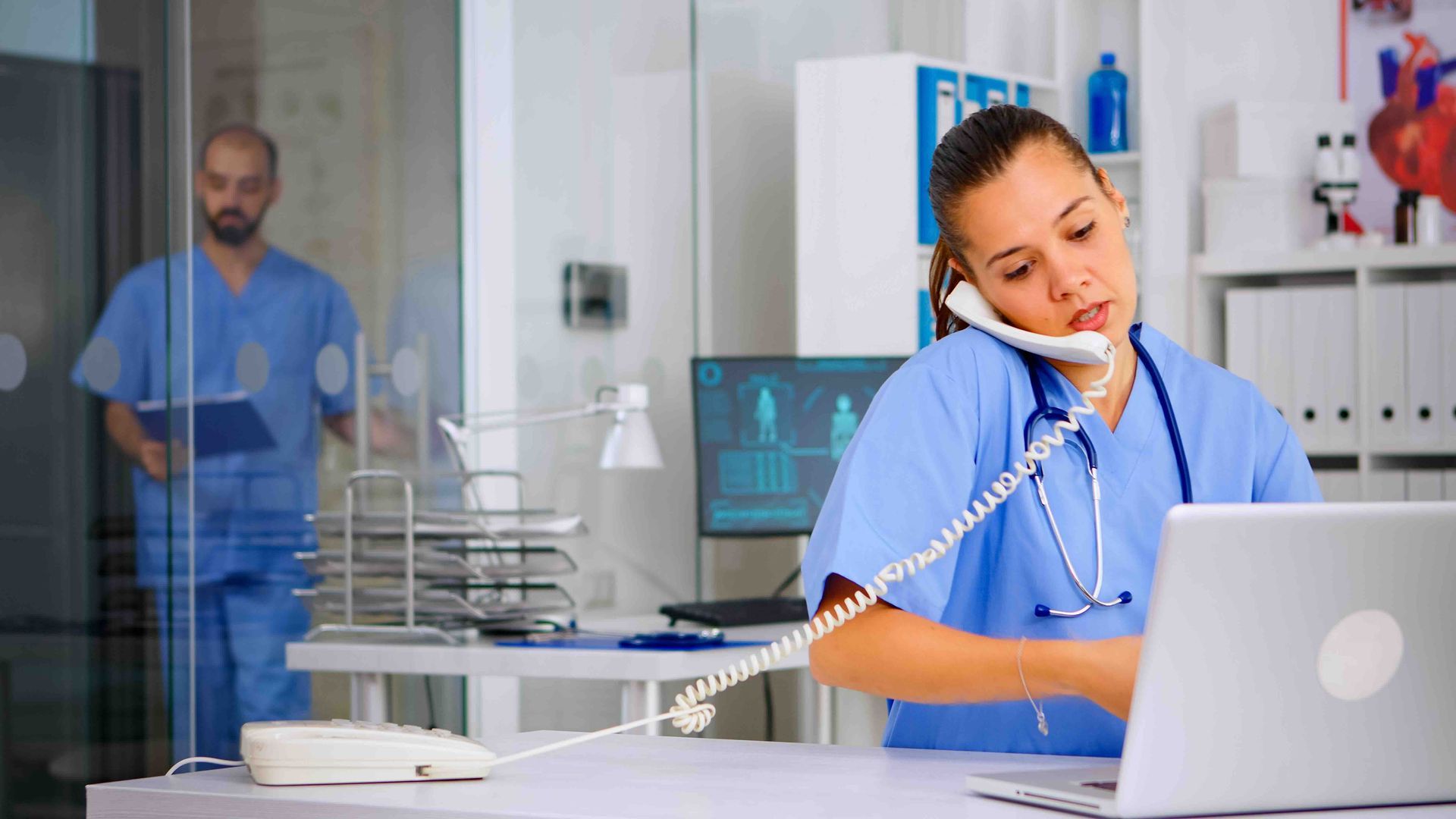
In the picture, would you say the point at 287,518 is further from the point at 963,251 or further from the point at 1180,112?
the point at 1180,112

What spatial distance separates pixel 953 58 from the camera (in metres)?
4.30

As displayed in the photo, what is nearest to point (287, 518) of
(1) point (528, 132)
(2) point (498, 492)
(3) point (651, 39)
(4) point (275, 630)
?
(4) point (275, 630)

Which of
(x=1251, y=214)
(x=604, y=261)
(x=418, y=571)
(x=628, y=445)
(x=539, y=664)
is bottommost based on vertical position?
(x=539, y=664)

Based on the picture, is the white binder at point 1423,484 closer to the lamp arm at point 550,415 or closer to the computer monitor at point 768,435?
the computer monitor at point 768,435

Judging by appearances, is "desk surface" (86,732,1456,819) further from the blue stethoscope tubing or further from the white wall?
the white wall

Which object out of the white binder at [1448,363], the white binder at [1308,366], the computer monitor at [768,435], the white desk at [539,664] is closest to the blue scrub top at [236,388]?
the white desk at [539,664]

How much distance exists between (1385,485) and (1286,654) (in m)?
3.10

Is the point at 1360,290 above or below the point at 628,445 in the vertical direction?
above

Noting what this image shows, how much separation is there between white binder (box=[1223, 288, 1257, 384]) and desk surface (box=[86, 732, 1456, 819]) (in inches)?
112

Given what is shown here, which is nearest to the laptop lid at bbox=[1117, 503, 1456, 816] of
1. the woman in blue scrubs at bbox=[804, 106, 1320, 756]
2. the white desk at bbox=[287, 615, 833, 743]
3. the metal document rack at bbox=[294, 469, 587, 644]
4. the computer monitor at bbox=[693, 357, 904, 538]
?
the woman in blue scrubs at bbox=[804, 106, 1320, 756]

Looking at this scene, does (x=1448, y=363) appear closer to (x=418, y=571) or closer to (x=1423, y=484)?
(x=1423, y=484)

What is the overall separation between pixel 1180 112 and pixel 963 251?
9.62ft

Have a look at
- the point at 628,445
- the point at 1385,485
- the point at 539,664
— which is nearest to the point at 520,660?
the point at 539,664

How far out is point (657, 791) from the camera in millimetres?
1109
